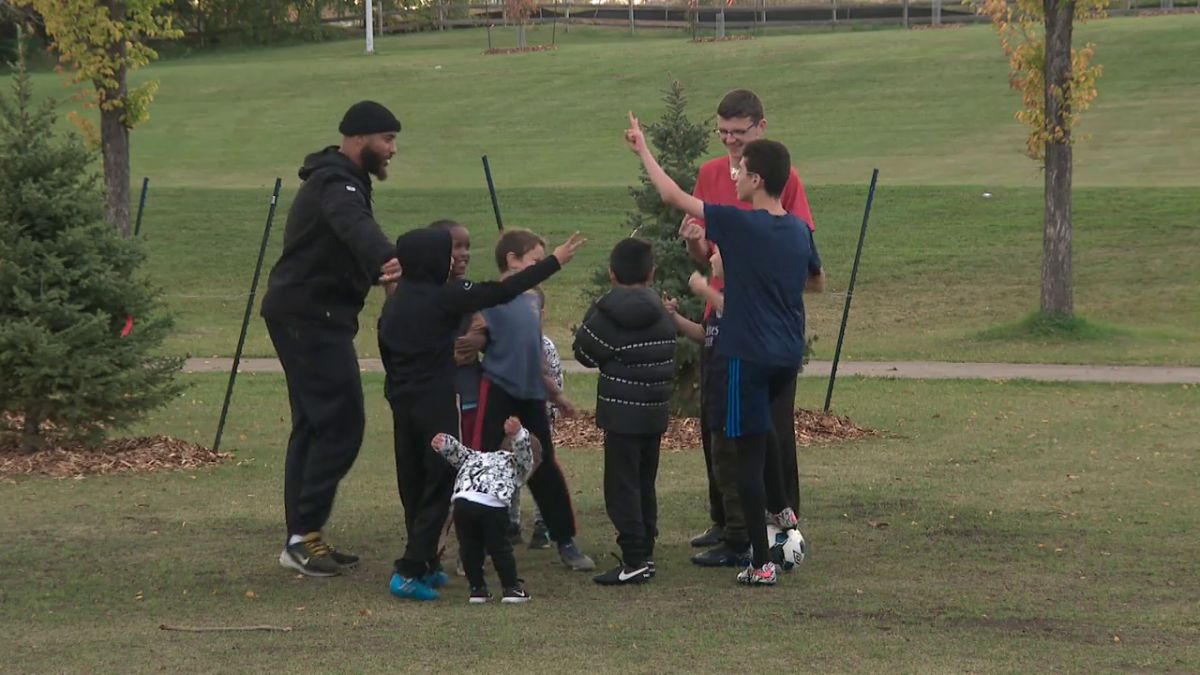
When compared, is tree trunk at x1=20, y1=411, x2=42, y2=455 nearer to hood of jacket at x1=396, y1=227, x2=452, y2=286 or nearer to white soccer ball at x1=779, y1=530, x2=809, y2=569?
hood of jacket at x1=396, y1=227, x2=452, y2=286

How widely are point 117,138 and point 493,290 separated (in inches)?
513

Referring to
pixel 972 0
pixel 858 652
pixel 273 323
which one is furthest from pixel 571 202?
pixel 858 652

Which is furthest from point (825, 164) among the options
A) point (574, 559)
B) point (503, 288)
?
point (503, 288)

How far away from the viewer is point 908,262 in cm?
2423

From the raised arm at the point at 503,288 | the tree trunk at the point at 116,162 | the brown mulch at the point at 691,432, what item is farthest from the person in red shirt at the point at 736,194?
the tree trunk at the point at 116,162

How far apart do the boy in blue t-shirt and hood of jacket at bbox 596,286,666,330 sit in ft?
1.32

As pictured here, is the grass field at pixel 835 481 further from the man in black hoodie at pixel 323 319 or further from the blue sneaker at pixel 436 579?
the man in black hoodie at pixel 323 319

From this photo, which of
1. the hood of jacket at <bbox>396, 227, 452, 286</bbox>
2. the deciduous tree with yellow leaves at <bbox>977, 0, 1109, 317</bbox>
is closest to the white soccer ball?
the hood of jacket at <bbox>396, 227, 452, 286</bbox>

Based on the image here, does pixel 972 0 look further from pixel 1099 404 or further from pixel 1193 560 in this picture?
pixel 1193 560

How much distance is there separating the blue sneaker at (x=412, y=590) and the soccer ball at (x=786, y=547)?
1.50 metres

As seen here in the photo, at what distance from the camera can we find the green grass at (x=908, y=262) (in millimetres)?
19453

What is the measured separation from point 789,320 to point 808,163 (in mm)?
25508

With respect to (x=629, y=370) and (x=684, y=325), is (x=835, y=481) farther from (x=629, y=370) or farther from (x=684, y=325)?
(x=629, y=370)

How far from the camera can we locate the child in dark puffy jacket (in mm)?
7387
